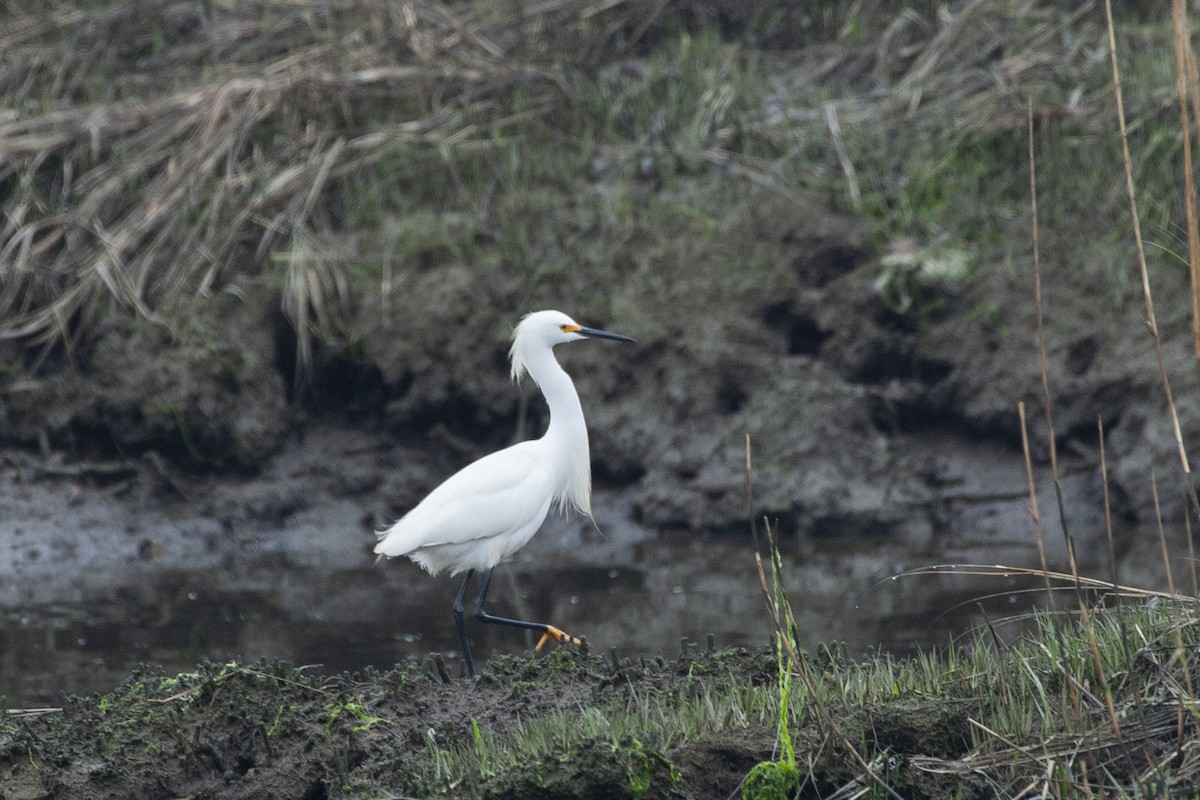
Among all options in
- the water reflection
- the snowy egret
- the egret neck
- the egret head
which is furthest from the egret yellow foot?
the egret head

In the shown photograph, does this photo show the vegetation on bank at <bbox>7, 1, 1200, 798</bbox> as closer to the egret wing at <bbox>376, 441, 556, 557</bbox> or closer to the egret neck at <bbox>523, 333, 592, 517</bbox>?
the egret neck at <bbox>523, 333, 592, 517</bbox>

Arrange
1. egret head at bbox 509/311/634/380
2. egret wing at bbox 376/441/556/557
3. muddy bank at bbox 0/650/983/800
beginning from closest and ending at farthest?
1. muddy bank at bbox 0/650/983/800
2. egret wing at bbox 376/441/556/557
3. egret head at bbox 509/311/634/380

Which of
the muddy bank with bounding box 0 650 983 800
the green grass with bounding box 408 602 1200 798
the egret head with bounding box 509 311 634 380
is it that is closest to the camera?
the green grass with bounding box 408 602 1200 798

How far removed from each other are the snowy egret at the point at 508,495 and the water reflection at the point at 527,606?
19.1 inches

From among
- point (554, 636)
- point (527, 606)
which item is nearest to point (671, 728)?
point (554, 636)

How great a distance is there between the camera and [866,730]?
3.46 meters

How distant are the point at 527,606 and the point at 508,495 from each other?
135 cm

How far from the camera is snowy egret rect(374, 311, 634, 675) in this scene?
5.42 metres

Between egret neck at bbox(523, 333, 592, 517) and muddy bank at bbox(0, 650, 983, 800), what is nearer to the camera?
muddy bank at bbox(0, 650, 983, 800)

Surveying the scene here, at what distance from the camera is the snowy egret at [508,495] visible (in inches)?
213

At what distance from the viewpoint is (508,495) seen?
550 cm

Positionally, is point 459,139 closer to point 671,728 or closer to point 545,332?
point 545,332

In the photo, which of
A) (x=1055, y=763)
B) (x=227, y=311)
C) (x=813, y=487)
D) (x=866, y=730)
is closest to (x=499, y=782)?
(x=866, y=730)

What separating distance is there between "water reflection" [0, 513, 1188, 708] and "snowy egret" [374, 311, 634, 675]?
1.60ft
